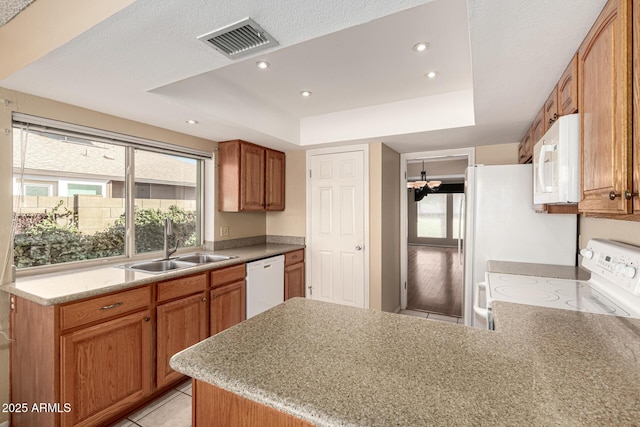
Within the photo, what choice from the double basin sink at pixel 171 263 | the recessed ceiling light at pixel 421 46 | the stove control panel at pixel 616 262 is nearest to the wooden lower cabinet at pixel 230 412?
the stove control panel at pixel 616 262

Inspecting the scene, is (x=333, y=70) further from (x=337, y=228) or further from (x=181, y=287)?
(x=181, y=287)

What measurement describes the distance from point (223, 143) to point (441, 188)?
778cm

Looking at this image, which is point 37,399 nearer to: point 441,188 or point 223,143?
point 223,143

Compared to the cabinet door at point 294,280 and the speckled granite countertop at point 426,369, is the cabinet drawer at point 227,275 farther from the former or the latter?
the speckled granite countertop at point 426,369

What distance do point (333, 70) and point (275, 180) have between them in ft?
5.98

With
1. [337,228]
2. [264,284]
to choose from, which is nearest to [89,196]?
[264,284]

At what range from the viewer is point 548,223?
2426 millimetres

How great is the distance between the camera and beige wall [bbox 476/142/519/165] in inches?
131

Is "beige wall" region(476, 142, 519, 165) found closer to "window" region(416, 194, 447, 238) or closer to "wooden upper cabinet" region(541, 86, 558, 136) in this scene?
"wooden upper cabinet" region(541, 86, 558, 136)

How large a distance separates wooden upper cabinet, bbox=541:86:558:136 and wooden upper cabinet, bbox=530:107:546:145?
3.8 inches

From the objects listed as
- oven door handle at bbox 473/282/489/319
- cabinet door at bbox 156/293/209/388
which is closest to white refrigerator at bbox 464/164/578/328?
oven door handle at bbox 473/282/489/319

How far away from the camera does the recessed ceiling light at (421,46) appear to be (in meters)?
1.94

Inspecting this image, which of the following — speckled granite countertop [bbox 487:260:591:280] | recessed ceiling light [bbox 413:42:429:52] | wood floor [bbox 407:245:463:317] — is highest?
recessed ceiling light [bbox 413:42:429:52]

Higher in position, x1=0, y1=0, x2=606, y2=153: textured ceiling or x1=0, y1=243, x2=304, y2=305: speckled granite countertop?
x1=0, y1=0, x2=606, y2=153: textured ceiling
